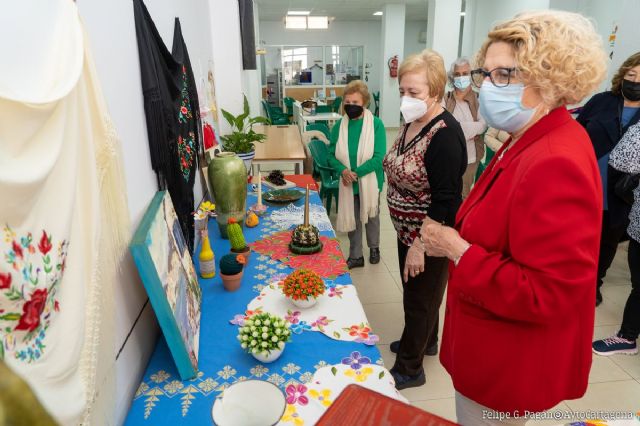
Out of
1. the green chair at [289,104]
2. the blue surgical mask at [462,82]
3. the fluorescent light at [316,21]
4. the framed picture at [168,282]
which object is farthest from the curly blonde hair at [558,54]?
the green chair at [289,104]

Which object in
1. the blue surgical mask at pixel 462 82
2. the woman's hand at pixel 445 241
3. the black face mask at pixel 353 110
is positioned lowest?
the woman's hand at pixel 445 241

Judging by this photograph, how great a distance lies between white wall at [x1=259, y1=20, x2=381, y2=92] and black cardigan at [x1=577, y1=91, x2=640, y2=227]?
38.5ft

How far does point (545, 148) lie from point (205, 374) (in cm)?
104

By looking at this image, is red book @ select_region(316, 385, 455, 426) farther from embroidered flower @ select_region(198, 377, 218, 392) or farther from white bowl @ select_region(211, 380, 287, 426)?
embroidered flower @ select_region(198, 377, 218, 392)

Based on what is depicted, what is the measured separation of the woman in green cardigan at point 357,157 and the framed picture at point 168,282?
1.80 meters

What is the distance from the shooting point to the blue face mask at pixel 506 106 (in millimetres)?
1033

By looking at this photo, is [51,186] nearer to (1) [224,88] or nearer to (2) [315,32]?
(1) [224,88]

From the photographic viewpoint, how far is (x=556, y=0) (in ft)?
20.1

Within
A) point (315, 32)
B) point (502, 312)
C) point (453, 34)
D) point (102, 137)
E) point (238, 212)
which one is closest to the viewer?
point (102, 137)

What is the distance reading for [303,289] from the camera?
4.70 ft

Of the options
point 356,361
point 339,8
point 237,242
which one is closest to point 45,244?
point 356,361

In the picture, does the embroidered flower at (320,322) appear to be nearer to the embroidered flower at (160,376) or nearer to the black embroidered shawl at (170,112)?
the embroidered flower at (160,376)

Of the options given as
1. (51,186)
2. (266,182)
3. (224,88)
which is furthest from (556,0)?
(51,186)

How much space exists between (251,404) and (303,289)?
577mm
